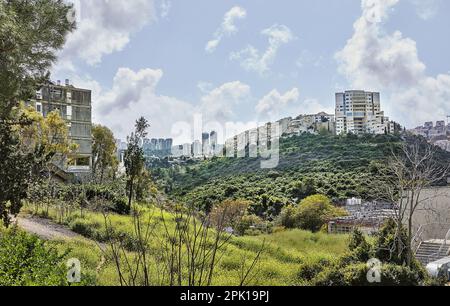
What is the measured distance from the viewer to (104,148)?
1384 centimetres

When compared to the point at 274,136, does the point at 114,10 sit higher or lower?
higher

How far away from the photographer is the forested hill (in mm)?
7875

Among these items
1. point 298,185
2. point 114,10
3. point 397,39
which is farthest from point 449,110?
point 114,10

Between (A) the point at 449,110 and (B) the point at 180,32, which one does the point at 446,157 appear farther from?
(B) the point at 180,32

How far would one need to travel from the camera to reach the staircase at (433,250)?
492 cm

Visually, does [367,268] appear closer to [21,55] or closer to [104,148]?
[21,55]

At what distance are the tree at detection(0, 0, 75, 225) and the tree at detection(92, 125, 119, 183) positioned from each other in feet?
28.9

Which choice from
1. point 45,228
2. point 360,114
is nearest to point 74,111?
point 45,228
